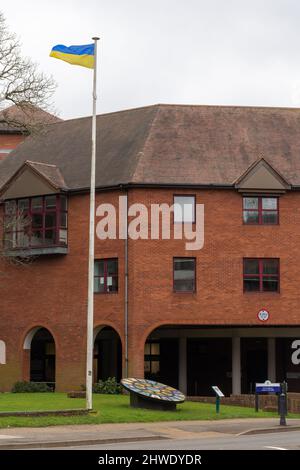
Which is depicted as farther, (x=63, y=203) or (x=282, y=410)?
(x=63, y=203)

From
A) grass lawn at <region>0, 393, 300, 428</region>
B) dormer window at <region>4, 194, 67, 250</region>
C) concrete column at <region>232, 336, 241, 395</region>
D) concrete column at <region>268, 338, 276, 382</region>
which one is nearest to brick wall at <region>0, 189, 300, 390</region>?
dormer window at <region>4, 194, 67, 250</region>

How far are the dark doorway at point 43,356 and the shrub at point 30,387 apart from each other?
404 centimetres

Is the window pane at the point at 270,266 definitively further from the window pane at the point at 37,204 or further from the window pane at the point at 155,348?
the window pane at the point at 37,204

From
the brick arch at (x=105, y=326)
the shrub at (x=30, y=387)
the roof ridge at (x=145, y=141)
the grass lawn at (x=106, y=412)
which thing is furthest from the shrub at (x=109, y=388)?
the roof ridge at (x=145, y=141)

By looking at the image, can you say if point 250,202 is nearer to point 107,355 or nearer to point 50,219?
point 50,219

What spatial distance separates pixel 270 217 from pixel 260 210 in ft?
1.98

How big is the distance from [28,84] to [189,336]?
17.0 metres

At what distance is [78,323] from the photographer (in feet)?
151

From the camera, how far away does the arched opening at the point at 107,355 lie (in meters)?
50.4

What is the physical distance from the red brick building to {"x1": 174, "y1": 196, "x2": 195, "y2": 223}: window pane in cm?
7

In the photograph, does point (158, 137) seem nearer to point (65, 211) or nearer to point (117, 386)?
point (65, 211)

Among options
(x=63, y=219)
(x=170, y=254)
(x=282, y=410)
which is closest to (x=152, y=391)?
(x=282, y=410)

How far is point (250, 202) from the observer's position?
4600cm
